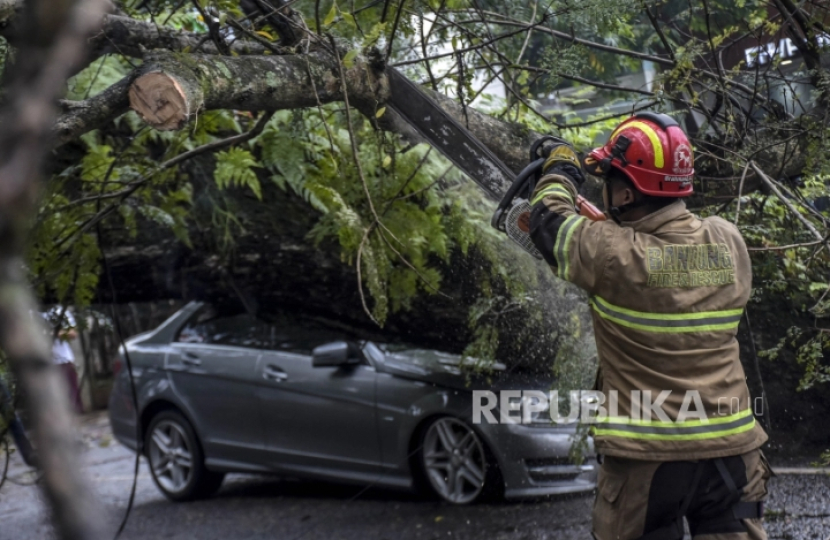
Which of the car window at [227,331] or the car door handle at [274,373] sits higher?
the car window at [227,331]

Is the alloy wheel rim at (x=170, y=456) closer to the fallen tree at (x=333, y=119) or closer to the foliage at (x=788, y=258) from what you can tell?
the fallen tree at (x=333, y=119)

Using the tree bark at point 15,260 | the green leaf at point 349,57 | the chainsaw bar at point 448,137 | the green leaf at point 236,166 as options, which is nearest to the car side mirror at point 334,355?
the green leaf at point 236,166

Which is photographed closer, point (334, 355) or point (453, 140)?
point (453, 140)

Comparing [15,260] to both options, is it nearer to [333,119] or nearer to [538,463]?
[333,119]

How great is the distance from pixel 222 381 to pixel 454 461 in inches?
79.5

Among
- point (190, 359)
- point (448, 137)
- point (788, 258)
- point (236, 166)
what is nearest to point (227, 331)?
point (190, 359)

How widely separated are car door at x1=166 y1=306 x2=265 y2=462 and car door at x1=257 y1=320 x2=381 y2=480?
139mm

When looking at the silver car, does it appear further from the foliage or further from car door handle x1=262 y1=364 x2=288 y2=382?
the foliage

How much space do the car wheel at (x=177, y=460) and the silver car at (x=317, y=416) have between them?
0.01 meters

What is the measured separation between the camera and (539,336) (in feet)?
14.6

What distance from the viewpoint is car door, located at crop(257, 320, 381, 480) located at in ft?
18.9

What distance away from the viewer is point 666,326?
259cm

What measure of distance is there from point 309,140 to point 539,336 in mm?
1701

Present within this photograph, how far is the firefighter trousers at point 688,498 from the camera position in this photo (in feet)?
8.53
